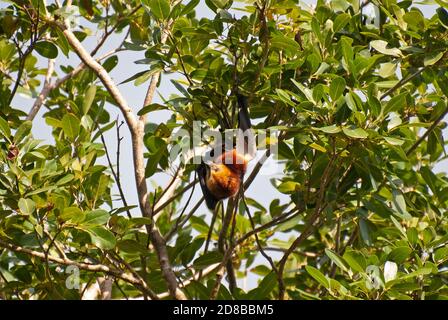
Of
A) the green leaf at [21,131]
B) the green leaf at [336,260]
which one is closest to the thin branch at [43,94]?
the green leaf at [21,131]

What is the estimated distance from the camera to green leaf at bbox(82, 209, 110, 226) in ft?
13.9

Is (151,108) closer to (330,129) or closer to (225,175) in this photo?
(225,175)

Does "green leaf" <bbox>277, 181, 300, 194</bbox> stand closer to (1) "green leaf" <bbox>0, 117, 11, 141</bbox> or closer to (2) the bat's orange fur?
(2) the bat's orange fur

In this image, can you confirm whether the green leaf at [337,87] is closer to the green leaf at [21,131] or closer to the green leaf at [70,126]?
the green leaf at [70,126]

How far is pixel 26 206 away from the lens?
4020 mm

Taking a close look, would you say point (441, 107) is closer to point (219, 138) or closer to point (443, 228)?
point (443, 228)

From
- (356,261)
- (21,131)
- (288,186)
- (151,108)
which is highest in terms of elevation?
(151,108)

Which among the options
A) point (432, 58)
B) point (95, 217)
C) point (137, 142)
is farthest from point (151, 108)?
point (432, 58)

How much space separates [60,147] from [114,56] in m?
1.27

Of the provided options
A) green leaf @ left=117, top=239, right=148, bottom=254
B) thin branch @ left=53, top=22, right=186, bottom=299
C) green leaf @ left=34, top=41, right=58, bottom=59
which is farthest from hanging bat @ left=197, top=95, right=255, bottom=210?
green leaf @ left=34, top=41, right=58, bottom=59

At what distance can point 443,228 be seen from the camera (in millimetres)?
5070

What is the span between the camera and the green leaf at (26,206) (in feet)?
13.1

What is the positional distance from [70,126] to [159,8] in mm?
899

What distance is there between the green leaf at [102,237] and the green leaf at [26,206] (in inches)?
14.0
